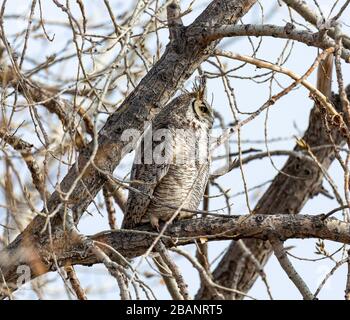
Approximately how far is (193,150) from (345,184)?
1.69 metres

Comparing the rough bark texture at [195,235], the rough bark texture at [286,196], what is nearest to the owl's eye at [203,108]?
the rough bark texture at [195,235]

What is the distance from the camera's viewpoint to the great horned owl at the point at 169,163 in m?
4.39

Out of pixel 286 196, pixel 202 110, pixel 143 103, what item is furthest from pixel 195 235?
pixel 286 196

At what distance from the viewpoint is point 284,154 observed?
18.1 feet

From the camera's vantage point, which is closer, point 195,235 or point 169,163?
point 195,235

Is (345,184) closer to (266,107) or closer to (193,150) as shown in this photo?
(266,107)

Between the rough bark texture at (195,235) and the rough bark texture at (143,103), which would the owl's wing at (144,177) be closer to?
the rough bark texture at (195,235)

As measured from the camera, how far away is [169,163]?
4402 mm

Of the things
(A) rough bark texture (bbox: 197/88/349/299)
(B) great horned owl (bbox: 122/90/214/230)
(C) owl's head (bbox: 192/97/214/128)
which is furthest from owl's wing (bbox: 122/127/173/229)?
(A) rough bark texture (bbox: 197/88/349/299)

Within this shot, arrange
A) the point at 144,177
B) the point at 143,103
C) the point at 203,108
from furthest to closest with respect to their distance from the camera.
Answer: the point at 203,108 < the point at 144,177 < the point at 143,103

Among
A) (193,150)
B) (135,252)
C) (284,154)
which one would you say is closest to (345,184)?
(135,252)

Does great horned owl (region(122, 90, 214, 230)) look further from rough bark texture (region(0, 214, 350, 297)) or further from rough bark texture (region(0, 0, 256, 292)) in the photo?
rough bark texture (region(0, 0, 256, 292))

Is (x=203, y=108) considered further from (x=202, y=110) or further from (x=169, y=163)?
(x=169, y=163)

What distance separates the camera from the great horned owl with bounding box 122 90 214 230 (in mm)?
4395
